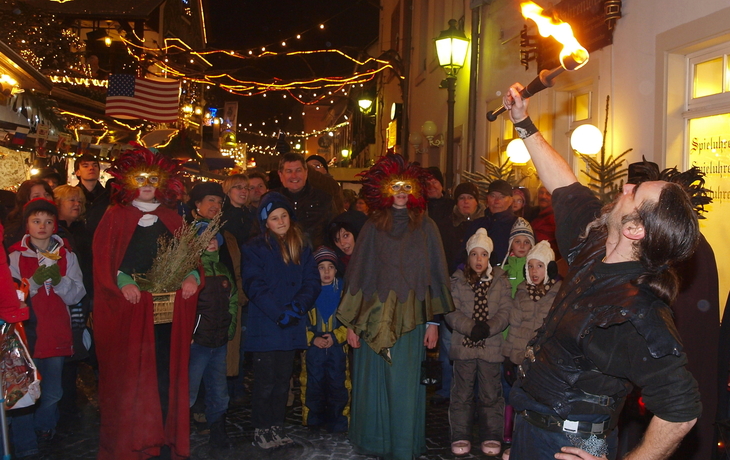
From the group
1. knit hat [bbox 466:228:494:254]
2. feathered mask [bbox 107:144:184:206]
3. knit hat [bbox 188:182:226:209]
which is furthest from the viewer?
knit hat [bbox 188:182:226:209]

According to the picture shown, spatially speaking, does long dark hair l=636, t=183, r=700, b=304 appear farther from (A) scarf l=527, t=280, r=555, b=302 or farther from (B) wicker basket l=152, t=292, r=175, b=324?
(B) wicker basket l=152, t=292, r=175, b=324

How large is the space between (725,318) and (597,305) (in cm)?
236

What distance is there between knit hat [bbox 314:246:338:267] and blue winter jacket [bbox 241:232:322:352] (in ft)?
1.17

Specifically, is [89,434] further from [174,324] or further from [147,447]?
[174,324]

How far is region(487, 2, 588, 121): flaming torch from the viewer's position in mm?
2618

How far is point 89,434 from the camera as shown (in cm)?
563

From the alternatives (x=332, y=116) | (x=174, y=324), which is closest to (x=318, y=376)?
(x=174, y=324)

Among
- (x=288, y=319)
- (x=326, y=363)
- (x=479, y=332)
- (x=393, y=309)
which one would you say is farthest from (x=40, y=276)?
(x=479, y=332)

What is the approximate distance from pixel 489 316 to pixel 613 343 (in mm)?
3283

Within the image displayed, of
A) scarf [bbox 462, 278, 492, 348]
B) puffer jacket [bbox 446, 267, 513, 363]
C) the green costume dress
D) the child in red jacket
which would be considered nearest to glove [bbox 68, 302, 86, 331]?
the child in red jacket

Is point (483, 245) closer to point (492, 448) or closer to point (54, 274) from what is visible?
point (492, 448)

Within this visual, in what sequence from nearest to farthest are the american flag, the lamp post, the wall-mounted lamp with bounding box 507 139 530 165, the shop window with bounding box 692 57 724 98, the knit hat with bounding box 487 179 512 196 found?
1. the shop window with bounding box 692 57 724 98
2. the knit hat with bounding box 487 179 512 196
3. the wall-mounted lamp with bounding box 507 139 530 165
4. the lamp post
5. the american flag

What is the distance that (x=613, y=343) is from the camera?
2.31 metres

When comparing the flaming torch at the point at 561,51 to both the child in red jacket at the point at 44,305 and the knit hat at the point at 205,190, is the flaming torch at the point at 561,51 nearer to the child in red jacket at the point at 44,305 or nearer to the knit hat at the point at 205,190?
the knit hat at the point at 205,190
